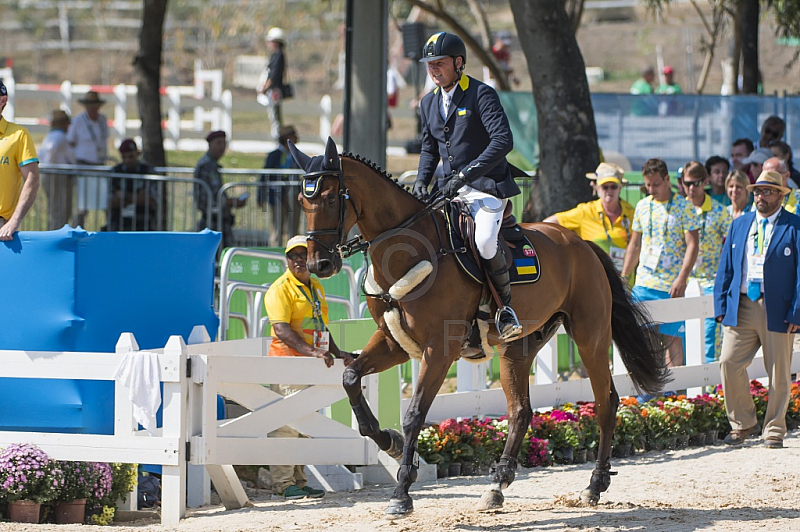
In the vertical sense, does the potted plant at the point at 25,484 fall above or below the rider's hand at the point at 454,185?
below

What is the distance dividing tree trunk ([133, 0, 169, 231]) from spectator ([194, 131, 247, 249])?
120 inches

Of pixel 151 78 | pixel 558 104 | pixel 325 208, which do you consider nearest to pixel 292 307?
pixel 325 208

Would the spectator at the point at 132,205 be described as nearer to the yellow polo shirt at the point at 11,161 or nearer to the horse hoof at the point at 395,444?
the yellow polo shirt at the point at 11,161

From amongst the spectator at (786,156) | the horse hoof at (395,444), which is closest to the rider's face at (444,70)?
Answer: the horse hoof at (395,444)

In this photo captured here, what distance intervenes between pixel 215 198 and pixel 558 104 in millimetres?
4460

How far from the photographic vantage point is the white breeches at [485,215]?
736cm

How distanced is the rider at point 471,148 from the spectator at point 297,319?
1.33 meters

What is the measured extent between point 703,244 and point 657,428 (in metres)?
2.38

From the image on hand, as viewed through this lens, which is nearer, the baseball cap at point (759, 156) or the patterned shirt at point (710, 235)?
the patterned shirt at point (710, 235)

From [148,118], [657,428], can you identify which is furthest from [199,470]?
[148,118]

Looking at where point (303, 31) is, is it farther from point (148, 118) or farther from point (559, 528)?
point (559, 528)

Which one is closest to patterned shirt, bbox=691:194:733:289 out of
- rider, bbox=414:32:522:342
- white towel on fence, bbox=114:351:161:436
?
rider, bbox=414:32:522:342

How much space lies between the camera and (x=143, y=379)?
732 cm

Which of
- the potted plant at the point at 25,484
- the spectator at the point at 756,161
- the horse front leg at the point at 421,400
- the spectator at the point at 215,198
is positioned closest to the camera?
the horse front leg at the point at 421,400
